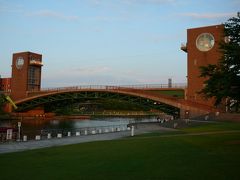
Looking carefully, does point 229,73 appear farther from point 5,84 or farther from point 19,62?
point 5,84

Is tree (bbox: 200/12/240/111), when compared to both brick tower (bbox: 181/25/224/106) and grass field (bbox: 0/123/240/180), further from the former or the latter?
brick tower (bbox: 181/25/224/106)

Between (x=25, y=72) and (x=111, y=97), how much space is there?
4644 centimetres

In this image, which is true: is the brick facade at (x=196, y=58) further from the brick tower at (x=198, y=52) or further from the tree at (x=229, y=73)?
the tree at (x=229, y=73)

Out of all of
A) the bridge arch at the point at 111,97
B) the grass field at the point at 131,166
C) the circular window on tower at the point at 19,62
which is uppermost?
the circular window on tower at the point at 19,62

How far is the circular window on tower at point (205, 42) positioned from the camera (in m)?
75.1

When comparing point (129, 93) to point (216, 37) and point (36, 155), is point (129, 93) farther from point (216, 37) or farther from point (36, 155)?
point (36, 155)

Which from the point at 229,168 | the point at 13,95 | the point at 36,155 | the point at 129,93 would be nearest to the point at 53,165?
the point at 36,155

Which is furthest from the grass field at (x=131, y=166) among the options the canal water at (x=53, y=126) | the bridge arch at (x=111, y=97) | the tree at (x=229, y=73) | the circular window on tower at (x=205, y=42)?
the circular window on tower at (x=205, y=42)

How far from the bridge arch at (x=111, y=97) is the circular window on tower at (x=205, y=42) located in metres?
14.2

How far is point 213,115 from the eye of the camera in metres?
61.0

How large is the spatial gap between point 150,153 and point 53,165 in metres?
5.49

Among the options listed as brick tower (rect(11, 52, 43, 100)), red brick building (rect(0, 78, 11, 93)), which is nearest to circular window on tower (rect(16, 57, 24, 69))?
brick tower (rect(11, 52, 43, 100))

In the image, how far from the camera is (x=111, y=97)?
8794 centimetres

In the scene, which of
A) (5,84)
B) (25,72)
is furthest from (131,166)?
(5,84)
